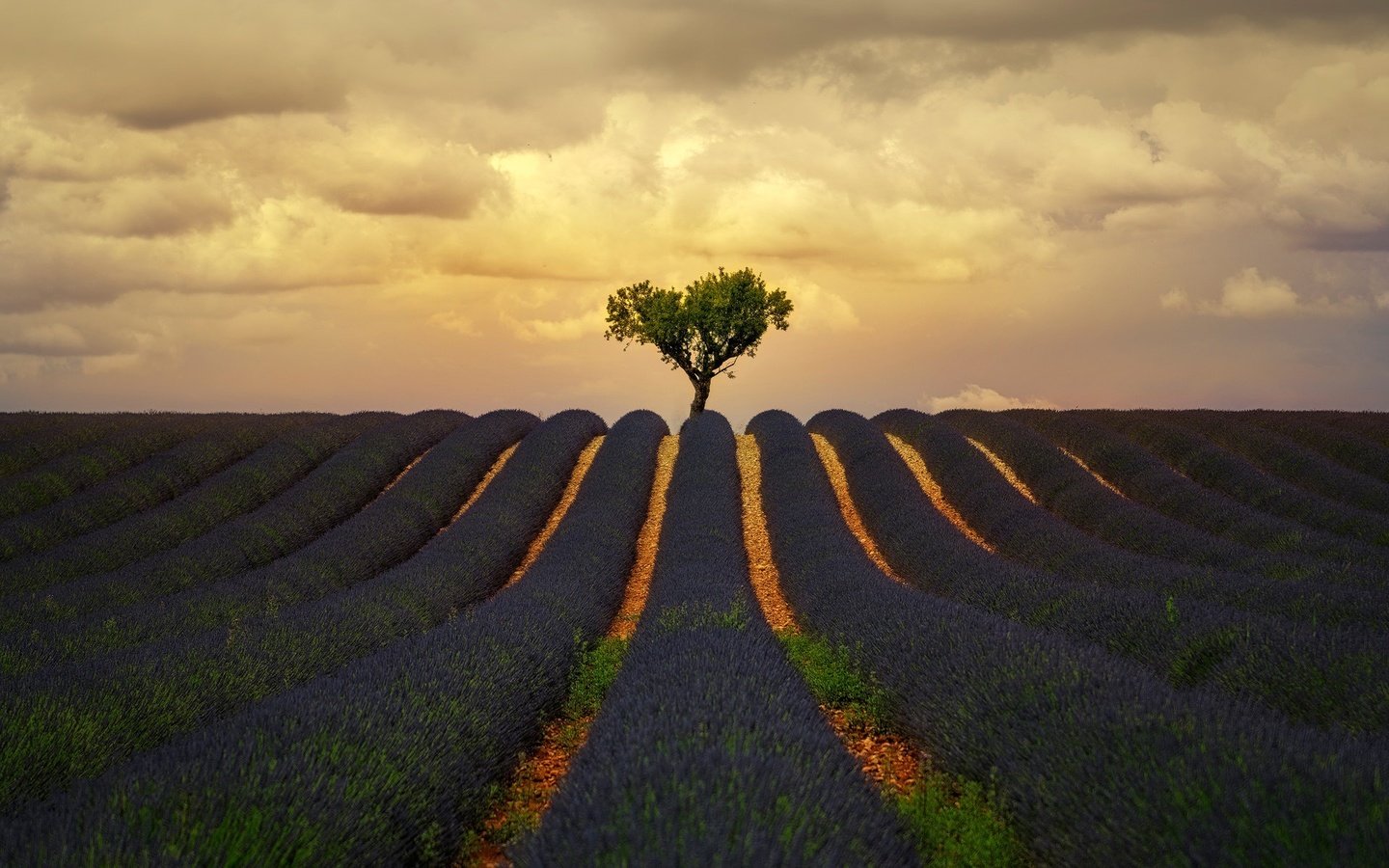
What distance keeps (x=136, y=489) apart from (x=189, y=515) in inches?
119

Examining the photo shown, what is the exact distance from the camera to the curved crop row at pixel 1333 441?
973 inches

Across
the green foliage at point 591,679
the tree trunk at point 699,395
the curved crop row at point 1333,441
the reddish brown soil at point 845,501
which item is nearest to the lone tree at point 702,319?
the tree trunk at point 699,395

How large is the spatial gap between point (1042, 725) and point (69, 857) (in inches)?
194

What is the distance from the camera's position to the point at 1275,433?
2870 centimetres

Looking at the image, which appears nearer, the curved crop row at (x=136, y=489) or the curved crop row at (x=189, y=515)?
the curved crop row at (x=189, y=515)

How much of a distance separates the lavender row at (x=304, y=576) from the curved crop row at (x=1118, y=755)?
7152 mm

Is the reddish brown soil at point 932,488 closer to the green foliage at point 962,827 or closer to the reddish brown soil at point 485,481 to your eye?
the reddish brown soil at point 485,481

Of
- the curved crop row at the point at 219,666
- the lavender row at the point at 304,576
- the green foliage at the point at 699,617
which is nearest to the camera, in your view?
the curved crop row at the point at 219,666

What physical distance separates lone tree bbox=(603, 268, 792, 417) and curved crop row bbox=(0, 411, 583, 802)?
65.1 feet

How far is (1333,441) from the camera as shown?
26812 mm

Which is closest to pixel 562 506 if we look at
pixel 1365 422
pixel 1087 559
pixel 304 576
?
pixel 304 576

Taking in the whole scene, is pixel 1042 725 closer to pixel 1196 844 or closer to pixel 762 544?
pixel 1196 844

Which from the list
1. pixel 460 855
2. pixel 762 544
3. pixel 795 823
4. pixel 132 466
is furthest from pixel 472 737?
pixel 132 466

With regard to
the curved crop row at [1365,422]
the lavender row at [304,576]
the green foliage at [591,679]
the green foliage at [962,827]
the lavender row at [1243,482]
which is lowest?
the green foliage at [591,679]
